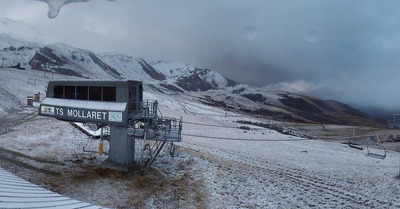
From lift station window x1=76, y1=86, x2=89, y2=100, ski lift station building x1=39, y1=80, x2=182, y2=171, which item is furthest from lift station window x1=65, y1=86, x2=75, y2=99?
lift station window x1=76, y1=86, x2=89, y2=100

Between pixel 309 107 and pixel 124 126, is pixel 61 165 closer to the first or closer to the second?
pixel 124 126

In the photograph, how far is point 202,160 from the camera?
945 inches

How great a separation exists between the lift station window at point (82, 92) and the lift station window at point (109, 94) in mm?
1572

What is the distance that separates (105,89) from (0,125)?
62.0 feet

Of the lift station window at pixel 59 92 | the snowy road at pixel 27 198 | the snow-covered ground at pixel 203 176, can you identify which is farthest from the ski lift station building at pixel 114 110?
the snowy road at pixel 27 198

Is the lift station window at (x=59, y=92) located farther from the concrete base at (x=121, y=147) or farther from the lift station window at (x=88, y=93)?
the concrete base at (x=121, y=147)

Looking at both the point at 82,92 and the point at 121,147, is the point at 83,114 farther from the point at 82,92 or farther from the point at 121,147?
the point at 121,147

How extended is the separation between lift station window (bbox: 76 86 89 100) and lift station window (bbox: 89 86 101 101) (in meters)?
0.36

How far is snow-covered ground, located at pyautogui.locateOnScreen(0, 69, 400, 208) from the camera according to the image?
675 inches

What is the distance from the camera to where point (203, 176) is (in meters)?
20.8

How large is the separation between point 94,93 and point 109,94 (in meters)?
1.33

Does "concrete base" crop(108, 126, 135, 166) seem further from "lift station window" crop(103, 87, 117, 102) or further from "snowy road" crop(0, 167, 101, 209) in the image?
"snowy road" crop(0, 167, 101, 209)

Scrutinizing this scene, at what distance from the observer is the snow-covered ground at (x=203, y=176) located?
1714 cm

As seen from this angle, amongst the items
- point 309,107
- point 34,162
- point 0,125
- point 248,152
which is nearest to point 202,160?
point 248,152
